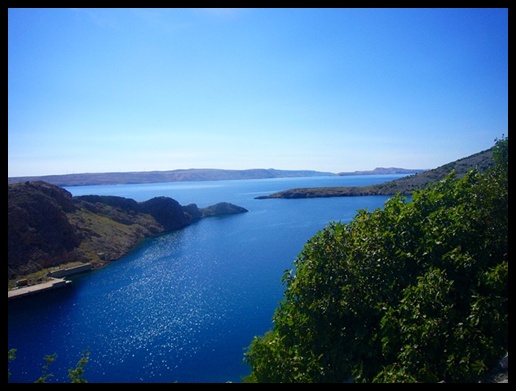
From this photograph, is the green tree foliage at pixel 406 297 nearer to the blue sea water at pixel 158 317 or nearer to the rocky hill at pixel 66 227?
the blue sea water at pixel 158 317

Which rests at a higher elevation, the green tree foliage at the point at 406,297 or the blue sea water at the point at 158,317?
the green tree foliage at the point at 406,297

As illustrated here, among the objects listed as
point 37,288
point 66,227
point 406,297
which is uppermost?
point 406,297

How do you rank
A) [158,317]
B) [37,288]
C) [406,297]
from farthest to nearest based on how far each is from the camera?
[37,288] → [158,317] → [406,297]

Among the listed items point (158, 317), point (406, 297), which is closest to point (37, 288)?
point (158, 317)

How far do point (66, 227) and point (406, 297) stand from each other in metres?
38.0

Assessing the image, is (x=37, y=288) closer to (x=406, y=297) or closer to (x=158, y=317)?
(x=158, y=317)

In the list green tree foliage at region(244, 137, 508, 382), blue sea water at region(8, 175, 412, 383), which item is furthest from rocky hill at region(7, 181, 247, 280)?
green tree foliage at region(244, 137, 508, 382)

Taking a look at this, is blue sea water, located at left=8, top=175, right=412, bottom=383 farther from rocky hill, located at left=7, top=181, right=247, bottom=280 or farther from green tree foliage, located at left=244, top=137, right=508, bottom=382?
green tree foliage, located at left=244, top=137, right=508, bottom=382

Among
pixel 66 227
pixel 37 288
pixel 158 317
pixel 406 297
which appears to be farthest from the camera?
pixel 66 227

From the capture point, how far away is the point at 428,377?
414cm

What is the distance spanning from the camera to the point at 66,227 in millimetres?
35719

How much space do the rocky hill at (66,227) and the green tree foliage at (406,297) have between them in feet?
47.3

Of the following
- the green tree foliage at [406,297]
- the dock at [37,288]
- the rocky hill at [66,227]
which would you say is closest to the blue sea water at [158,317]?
the dock at [37,288]

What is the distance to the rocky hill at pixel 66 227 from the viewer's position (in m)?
29.5
